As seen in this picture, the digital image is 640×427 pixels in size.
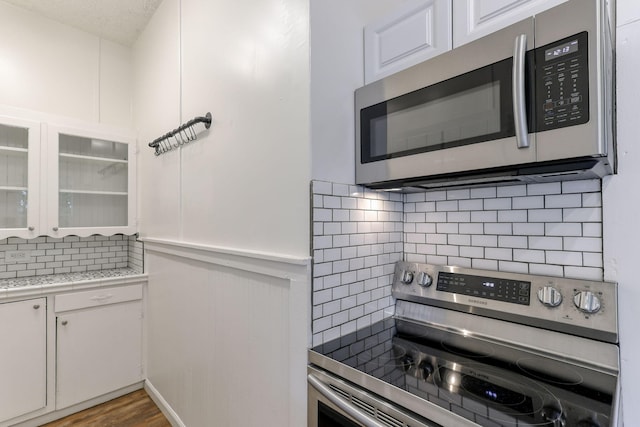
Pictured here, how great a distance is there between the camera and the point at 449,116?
1.03m

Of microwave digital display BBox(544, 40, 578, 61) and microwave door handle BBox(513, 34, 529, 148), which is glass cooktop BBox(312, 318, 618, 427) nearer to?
microwave door handle BBox(513, 34, 529, 148)

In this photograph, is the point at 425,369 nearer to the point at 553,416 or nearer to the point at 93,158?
the point at 553,416

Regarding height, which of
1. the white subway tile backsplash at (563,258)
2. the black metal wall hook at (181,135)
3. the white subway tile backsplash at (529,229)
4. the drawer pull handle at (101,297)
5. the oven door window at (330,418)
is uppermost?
the black metal wall hook at (181,135)

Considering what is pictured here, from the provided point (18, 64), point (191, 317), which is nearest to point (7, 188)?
point (18, 64)

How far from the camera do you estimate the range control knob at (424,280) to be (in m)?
1.38

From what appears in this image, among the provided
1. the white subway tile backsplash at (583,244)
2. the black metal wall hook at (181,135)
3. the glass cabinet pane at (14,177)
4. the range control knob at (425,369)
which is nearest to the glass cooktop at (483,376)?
the range control knob at (425,369)

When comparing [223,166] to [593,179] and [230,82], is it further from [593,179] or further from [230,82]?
[593,179]

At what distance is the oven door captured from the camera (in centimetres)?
86

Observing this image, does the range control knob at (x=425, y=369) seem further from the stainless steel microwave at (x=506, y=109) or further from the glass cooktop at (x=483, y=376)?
the stainless steel microwave at (x=506, y=109)

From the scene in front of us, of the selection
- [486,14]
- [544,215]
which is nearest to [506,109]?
[486,14]

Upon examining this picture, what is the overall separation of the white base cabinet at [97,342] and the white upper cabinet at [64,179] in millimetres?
512

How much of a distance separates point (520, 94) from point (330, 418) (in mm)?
1092

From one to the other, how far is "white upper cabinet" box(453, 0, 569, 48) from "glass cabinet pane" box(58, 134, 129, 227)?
8.46 feet

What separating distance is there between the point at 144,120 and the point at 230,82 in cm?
140
